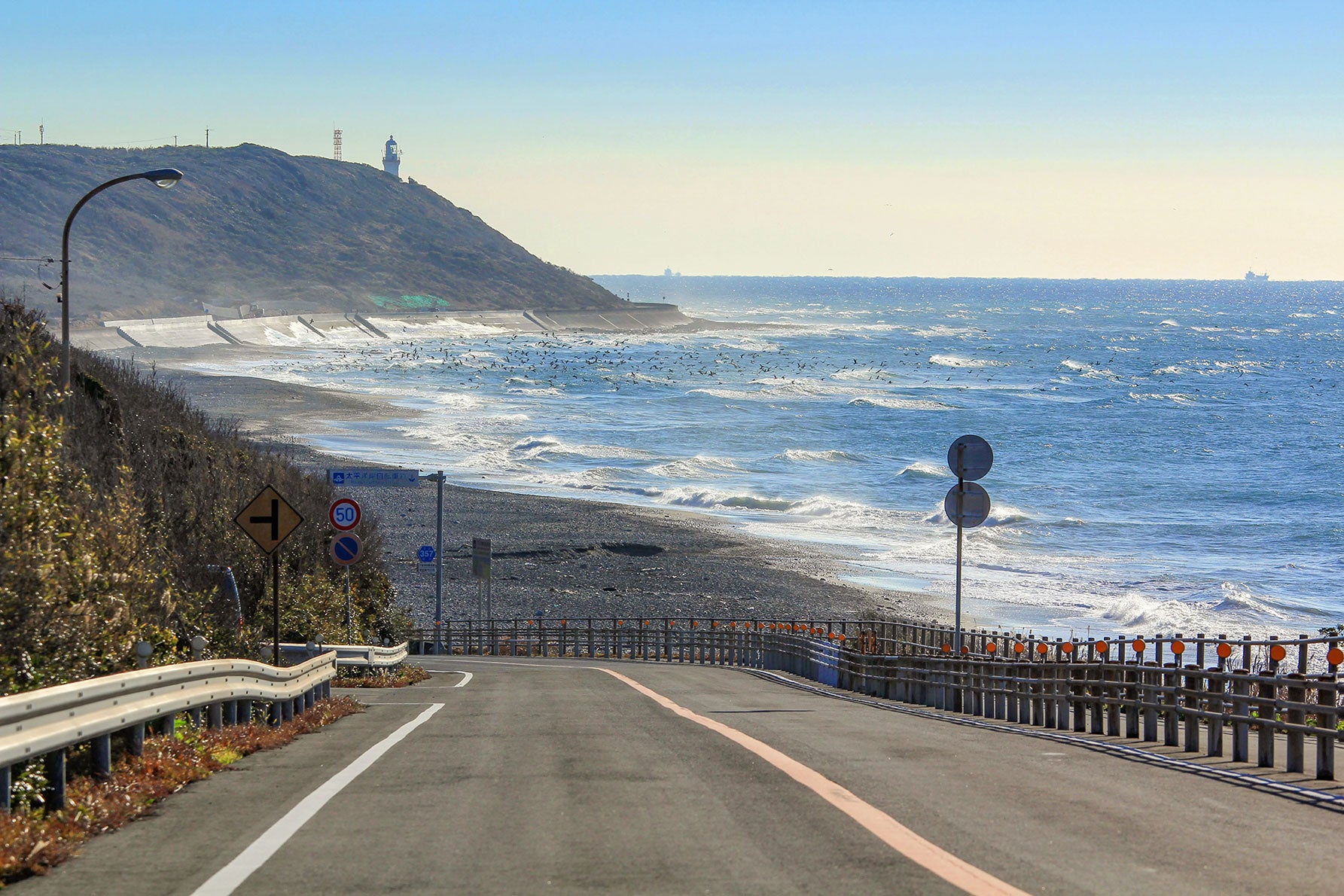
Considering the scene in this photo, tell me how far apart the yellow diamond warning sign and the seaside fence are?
908 cm

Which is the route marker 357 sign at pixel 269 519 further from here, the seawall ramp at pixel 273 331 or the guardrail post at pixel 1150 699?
the seawall ramp at pixel 273 331

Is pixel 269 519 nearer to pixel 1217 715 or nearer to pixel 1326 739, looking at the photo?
pixel 1217 715

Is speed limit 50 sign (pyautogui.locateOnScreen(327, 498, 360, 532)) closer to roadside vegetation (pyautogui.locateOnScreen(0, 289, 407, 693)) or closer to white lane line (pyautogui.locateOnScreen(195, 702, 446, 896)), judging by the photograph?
roadside vegetation (pyautogui.locateOnScreen(0, 289, 407, 693))

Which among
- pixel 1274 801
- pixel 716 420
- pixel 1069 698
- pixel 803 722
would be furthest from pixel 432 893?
pixel 716 420

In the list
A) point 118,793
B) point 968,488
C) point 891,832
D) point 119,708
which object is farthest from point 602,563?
point 891,832

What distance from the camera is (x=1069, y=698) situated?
14.8 m

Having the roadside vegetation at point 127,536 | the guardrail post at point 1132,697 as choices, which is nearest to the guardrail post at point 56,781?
the roadside vegetation at point 127,536

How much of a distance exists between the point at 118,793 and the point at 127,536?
5704 millimetres

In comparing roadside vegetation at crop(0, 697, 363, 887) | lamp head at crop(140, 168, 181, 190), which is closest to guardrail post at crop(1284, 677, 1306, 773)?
roadside vegetation at crop(0, 697, 363, 887)

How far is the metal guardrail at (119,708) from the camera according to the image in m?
7.34

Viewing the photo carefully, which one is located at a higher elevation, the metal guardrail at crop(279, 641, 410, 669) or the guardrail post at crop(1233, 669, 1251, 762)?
the guardrail post at crop(1233, 669, 1251, 762)

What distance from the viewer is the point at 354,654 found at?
2344 cm

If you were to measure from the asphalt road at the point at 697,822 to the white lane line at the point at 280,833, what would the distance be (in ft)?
0.09

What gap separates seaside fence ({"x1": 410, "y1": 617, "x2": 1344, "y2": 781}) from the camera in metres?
10.9
